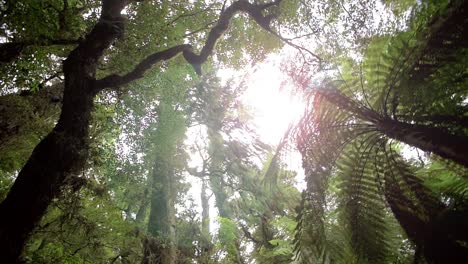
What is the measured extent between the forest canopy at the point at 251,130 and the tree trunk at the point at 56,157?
18 millimetres

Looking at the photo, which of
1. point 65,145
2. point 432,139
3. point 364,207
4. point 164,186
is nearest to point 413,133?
point 432,139

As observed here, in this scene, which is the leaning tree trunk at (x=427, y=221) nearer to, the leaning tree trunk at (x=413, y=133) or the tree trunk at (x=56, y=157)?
the leaning tree trunk at (x=413, y=133)

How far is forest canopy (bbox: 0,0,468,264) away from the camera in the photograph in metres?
2.63

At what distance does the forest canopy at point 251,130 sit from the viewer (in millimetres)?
2633

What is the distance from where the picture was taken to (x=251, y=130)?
11.1 metres

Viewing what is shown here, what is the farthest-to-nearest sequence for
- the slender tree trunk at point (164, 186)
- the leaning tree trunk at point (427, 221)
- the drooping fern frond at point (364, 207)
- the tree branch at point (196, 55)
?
the slender tree trunk at point (164, 186), the tree branch at point (196, 55), the drooping fern frond at point (364, 207), the leaning tree trunk at point (427, 221)

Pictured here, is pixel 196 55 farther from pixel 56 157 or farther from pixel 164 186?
pixel 164 186

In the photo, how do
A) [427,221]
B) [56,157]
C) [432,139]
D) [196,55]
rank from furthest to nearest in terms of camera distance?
[196,55], [56,157], [427,221], [432,139]

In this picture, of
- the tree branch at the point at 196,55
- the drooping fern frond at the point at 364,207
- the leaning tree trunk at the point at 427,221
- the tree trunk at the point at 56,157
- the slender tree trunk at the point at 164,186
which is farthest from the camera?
the slender tree trunk at the point at 164,186

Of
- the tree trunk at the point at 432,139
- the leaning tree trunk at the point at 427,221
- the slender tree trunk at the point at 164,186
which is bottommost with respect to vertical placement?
the leaning tree trunk at the point at 427,221

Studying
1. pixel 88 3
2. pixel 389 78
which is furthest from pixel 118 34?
pixel 389 78

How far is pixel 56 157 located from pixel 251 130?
25.6 ft

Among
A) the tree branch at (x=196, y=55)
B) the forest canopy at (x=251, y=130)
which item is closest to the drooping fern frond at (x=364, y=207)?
the forest canopy at (x=251, y=130)

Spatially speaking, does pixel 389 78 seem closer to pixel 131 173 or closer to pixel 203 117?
pixel 131 173
